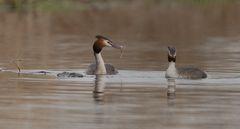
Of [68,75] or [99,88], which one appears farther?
[68,75]

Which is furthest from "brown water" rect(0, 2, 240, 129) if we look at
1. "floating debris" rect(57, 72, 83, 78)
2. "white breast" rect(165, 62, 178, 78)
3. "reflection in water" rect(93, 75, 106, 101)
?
"white breast" rect(165, 62, 178, 78)

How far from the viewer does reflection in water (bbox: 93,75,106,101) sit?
59.7 feet

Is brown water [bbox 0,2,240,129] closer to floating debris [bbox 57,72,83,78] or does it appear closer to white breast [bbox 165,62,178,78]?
floating debris [bbox 57,72,83,78]

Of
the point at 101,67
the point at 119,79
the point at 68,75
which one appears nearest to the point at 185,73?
the point at 119,79

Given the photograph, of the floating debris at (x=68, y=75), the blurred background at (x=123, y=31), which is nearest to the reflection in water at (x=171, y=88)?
the floating debris at (x=68, y=75)

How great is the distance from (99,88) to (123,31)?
2140 cm

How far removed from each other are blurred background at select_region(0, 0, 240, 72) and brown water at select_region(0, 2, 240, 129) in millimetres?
36

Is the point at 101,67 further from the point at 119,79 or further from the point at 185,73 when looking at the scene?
the point at 185,73

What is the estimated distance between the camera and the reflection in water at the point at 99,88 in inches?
717

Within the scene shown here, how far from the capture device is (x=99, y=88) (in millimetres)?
19797

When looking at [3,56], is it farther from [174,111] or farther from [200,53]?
[174,111]

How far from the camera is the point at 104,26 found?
43.0 meters

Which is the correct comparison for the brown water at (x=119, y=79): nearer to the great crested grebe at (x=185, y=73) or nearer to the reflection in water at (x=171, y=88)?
the reflection in water at (x=171, y=88)

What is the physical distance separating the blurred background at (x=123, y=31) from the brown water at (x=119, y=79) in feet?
0.12
